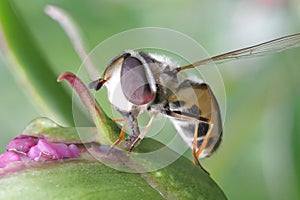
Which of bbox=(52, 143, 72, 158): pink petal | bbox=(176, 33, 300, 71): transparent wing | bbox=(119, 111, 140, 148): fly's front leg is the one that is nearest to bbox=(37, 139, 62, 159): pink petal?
bbox=(52, 143, 72, 158): pink petal

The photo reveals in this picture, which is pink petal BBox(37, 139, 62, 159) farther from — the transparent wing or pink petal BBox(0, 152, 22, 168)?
the transparent wing

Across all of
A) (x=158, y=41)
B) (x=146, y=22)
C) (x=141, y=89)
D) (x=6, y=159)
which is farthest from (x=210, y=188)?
(x=146, y=22)

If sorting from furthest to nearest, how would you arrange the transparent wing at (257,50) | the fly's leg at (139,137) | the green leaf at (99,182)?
1. the transparent wing at (257,50)
2. the fly's leg at (139,137)
3. the green leaf at (99,182)

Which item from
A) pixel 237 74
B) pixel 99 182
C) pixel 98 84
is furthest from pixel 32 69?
pixel 237 74

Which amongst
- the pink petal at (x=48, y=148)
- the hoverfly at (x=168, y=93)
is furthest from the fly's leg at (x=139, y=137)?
the pink petal at (x=48, y=148)

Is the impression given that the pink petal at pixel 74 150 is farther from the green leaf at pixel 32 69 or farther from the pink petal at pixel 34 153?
the green leaf at pixel 32 69
